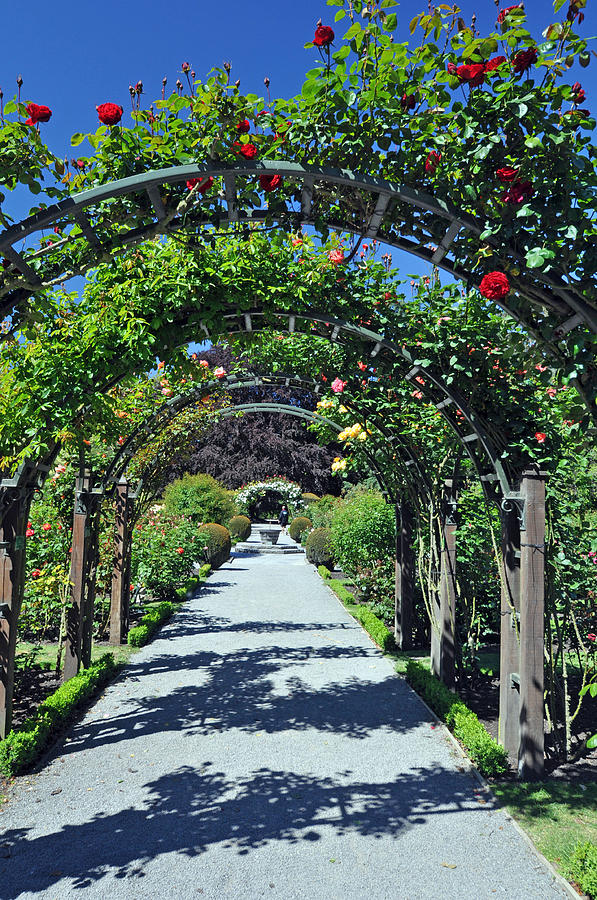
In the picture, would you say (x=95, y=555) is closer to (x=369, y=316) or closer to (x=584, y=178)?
(x=369, y=316)

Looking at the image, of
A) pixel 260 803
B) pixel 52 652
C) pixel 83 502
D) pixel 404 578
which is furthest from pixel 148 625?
pixel 260 803

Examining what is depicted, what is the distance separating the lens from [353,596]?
1194cm

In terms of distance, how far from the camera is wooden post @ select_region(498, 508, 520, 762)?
4414 millimetres

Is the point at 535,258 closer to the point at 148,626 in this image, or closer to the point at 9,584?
Result: the point at 9,584

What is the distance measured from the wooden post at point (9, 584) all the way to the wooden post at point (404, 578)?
4788 mm

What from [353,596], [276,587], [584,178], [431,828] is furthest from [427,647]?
[584,178]

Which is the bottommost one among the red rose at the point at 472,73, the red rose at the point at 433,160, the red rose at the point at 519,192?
the red rose at the point at 519,192

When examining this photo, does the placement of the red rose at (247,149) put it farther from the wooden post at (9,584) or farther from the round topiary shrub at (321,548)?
the round topiary shrub at (321,548)

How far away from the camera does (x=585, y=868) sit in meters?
2.97

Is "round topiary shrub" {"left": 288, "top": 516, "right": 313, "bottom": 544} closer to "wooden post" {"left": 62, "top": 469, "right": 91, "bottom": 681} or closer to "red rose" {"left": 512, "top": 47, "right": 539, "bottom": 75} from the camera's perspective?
"wooden post" {"left": 62, "top": 469, "right": 91, "bottom": 681}

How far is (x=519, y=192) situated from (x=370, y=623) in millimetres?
7247

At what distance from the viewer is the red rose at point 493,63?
2.43 metres

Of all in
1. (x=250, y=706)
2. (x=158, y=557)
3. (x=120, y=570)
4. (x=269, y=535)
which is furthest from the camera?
(x=269, y=535)

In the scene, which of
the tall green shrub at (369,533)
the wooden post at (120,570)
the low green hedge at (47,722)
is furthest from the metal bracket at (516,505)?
the wooden post at (120,570)
